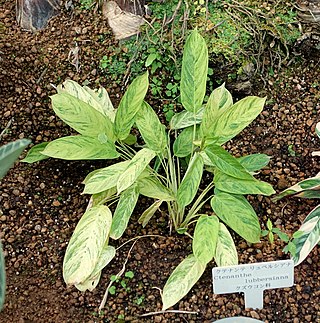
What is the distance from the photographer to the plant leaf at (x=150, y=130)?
1537 mm

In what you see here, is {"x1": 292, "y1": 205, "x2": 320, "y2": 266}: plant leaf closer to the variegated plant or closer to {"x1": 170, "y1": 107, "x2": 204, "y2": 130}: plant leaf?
the variegated plant

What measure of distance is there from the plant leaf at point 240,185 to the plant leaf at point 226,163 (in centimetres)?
5

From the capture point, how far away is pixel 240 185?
1.47 m

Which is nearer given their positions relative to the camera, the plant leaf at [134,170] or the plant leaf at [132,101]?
the plant leaf at [134,170]

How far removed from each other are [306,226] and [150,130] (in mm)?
487

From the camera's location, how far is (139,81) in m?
1.52

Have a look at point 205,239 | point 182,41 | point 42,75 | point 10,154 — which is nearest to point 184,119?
point 182,41

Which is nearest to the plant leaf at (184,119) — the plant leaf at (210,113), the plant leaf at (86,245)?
the plant leaf at (210,113)

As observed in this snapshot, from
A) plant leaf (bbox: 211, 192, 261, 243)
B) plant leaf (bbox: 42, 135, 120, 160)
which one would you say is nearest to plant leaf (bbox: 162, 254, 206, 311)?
plant leaf (bbox: 211, 192, 261, 243)

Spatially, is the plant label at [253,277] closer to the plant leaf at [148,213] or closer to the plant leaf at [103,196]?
the plant leaf at [148,213]

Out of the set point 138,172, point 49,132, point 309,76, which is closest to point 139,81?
point 138,172

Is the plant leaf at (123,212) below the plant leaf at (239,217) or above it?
above

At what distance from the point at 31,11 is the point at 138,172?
2.71 feet

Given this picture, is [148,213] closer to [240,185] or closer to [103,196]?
[103,196]
